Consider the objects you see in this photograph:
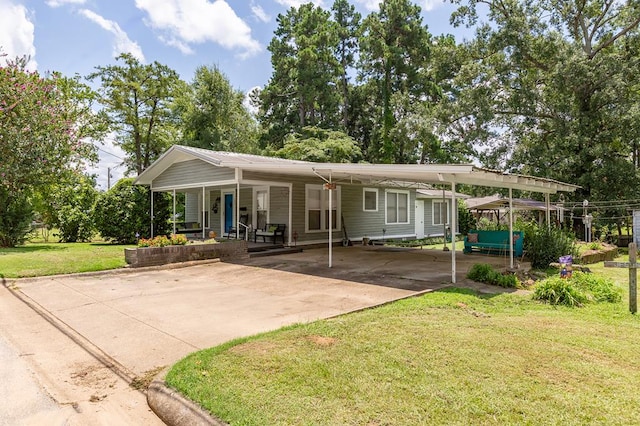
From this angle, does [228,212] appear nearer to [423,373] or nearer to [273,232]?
[273,232]

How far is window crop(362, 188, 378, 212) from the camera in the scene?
17.4 meters

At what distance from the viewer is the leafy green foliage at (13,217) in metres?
15.8

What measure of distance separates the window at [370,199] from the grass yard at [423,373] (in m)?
12.2

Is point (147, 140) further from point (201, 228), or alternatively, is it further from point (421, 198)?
point (421, 198)

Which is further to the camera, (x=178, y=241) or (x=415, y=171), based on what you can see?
(x=178, y=241)

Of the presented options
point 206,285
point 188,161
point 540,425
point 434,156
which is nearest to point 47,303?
point 206,285

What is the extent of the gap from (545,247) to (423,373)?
921cm

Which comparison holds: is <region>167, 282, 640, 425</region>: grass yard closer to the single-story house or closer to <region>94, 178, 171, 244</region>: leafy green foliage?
the single-story house

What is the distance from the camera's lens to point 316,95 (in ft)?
105

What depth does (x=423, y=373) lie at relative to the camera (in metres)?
3.47

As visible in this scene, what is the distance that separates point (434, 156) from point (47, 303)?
2791 centimetres

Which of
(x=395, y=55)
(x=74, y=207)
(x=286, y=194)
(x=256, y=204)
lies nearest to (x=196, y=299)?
(x=286, y=194)

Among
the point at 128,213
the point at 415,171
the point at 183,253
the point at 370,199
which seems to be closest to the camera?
the point at 415,171

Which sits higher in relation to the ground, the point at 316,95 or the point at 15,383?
the point at 316,95
